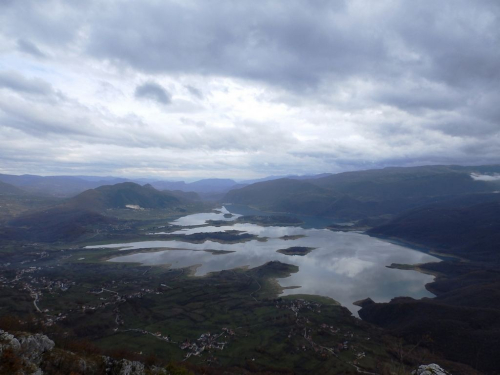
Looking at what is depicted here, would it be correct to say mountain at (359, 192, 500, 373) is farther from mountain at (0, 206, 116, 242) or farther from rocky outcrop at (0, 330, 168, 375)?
mountain at (0, 206, 116, 242)

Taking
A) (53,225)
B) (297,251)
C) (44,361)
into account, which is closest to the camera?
(44,361)

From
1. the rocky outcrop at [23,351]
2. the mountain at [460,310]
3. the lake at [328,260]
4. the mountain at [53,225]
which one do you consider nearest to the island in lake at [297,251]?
the lake at [328,260]

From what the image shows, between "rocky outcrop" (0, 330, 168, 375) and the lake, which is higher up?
"rocky outcrop" (0, 330, 168, 375)

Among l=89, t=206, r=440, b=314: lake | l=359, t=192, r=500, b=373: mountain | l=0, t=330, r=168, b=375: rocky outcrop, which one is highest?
l=0, t=330, r=168, b=375: rocky outcrop

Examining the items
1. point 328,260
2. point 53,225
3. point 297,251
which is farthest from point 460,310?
point 53,225

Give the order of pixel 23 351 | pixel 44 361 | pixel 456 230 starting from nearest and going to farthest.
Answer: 1. pixel 23 351
2. pixel 44 361
3. pixel 456 230

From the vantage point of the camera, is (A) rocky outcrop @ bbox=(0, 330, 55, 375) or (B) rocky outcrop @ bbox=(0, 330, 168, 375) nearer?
(A) rocky outcrop @ bbox=(0, 330, 55, 375)

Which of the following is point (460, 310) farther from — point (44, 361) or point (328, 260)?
point (44, 361)

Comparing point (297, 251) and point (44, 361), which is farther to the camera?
point (297, 251)

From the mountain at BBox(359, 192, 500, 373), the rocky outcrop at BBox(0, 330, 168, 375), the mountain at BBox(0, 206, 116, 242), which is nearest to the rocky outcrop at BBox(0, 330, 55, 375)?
the rocky outcrop at BBox(0, 330, 168, 375)

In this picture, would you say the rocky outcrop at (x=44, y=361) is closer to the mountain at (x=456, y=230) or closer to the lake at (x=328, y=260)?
the lake at (x=328, y=260)
